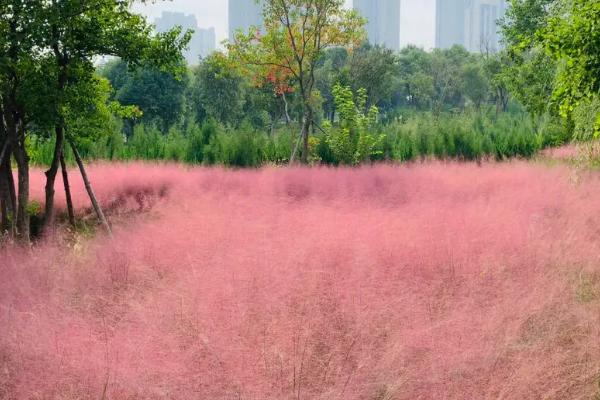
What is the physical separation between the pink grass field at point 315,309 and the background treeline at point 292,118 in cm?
453

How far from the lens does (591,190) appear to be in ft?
31.0

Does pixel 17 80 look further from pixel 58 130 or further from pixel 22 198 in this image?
pixel 22 198

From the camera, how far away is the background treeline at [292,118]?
19000 mm

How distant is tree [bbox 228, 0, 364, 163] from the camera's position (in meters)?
16.0

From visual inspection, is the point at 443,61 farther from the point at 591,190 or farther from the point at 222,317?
the point at 222,317

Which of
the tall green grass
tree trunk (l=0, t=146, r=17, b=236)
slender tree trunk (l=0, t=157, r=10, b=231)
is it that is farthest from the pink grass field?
the tall green grass

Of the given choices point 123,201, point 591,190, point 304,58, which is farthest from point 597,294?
point 304,58

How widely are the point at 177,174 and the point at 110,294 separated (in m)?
8.66

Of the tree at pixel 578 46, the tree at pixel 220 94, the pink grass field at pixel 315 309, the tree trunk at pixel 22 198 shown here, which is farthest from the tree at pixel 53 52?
the tree at pixel 220 94

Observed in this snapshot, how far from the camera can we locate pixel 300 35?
54.2 feet

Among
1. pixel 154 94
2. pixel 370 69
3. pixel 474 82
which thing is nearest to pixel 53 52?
pixel 154 94

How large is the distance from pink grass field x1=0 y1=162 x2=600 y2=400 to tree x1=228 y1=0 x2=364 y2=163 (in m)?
9.54

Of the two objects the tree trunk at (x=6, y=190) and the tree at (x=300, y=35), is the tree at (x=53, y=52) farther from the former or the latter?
the tree at (x=300, y=35)

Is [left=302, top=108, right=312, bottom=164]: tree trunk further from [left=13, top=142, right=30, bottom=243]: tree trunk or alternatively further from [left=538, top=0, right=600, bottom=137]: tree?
[left=538, top=0, right=600, bottom=137]: tree
